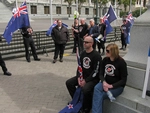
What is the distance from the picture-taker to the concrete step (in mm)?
3293

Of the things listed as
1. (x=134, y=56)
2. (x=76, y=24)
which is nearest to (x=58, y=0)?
(x=76, y=24)

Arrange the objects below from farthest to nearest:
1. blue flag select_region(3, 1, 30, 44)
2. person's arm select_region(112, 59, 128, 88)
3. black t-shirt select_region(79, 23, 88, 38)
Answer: black t-shirt select_region(79, 23, 88, 38) < blue flag select_region(3, 1, 30, 44) < person's arm select_region(112, 59, 128, 88)

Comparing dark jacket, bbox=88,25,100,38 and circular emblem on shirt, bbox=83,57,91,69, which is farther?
dark jacket, bbox=88,25,100,38

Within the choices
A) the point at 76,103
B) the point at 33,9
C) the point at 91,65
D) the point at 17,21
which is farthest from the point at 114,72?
the point at 33,9

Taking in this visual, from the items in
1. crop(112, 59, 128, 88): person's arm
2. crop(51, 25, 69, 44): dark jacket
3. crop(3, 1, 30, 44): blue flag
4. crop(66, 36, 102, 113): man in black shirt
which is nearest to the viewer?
crop(112, 59, 128, 88): person's arm

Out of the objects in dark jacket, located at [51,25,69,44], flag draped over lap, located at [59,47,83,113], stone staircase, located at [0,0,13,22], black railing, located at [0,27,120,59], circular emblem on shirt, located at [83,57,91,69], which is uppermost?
stone staircase, located at [0,0,13,22]

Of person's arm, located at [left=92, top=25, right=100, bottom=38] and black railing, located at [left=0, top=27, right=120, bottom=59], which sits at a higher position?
person's arm, located at [left=92, top=25, right=100, bottom=38]

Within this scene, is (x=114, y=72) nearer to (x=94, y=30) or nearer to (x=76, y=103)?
(x=76, y=103)

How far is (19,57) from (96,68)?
6.44 meters

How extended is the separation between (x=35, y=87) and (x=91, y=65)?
2.31 meters

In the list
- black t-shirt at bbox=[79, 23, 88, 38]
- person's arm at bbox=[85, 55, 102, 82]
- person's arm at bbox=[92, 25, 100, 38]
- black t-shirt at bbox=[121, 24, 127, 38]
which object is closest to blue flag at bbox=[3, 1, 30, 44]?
black t-shirt at bbox=[79, 23, 88, 38]

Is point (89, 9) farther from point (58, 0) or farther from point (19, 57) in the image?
point (19, 57)

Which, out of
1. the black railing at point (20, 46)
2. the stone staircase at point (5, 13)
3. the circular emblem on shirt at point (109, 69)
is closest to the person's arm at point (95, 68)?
the circular emblem on shirt at point (109, 69)

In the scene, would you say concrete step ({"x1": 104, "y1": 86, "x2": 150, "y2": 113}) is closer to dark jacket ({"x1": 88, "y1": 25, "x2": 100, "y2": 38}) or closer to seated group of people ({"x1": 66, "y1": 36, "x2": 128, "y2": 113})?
seated group of people ({"x1": 66, "y1": 36, "x2": 128, "y2": 113})
